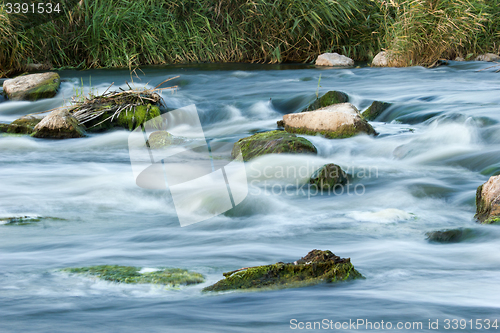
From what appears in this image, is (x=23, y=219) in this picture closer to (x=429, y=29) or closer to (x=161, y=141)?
(x=161, y=141)

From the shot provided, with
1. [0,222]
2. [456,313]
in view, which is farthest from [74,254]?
[456,313]

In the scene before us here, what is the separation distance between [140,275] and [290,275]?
21.6 inches

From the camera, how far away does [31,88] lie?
6.49 meters

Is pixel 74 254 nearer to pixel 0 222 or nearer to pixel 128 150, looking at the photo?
pixel 0 222

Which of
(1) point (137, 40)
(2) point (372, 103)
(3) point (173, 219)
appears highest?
(1) point (137, 40)

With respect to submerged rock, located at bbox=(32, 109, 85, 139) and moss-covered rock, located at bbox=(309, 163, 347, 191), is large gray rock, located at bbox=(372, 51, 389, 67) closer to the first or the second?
submerged rock, located at bbox=(32, 109, 85, 139)

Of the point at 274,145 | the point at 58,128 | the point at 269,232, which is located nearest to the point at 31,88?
the point at 58,128

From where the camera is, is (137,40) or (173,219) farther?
(137,40)

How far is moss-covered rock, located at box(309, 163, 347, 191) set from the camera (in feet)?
10.3

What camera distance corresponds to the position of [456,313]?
1.48 meters

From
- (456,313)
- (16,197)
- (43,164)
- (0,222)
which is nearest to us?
(456,313)

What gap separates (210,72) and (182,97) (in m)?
1.88

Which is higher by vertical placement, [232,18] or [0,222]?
[232,18]

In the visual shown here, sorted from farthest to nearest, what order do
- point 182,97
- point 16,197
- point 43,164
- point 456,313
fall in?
point 182,97 → point 43,164 → point 16,197 → point 456,313
